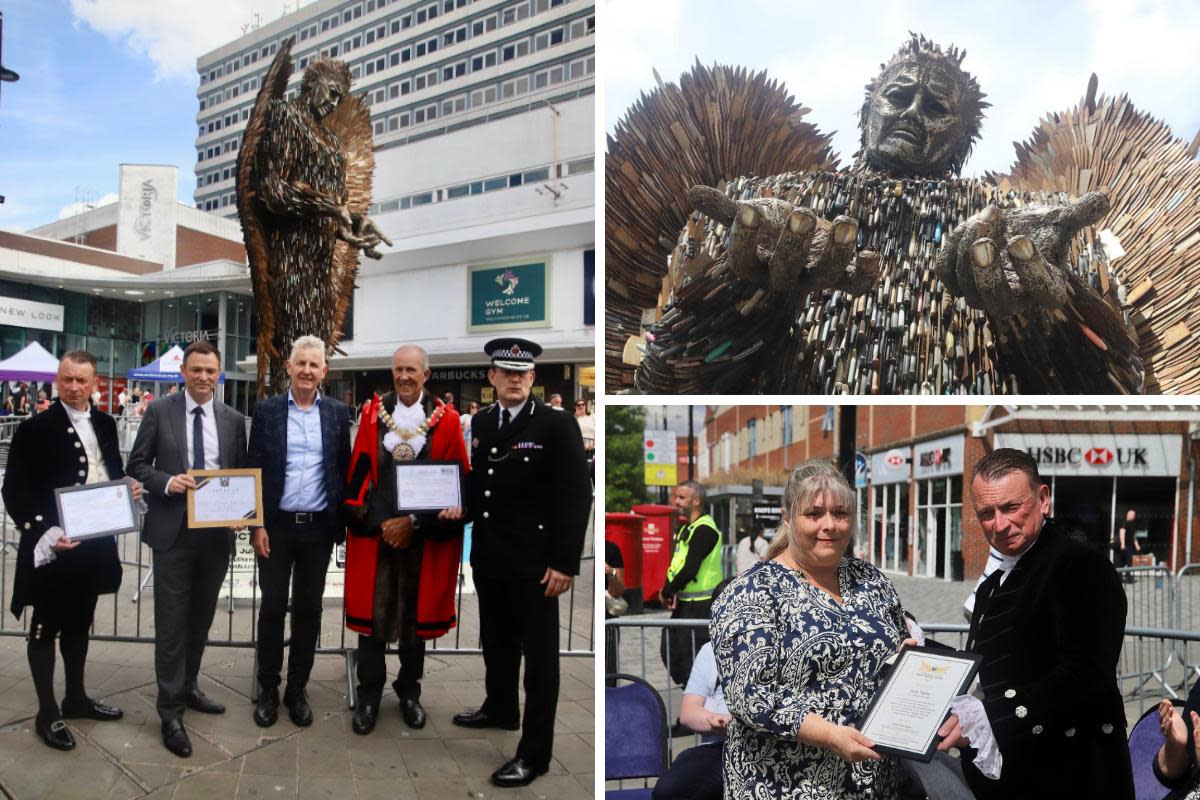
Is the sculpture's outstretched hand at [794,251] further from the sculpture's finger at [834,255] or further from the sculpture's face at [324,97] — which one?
the sculpture's face at [324,97]

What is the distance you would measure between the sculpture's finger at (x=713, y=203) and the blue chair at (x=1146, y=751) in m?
1.52

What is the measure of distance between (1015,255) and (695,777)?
4.69ft

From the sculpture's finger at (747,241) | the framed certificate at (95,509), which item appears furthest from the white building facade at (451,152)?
the sculpture's finger at (747,241)

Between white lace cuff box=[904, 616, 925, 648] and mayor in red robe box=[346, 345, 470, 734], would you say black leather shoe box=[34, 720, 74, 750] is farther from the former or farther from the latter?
white lace cuff box=[904, 616, 925, 648]

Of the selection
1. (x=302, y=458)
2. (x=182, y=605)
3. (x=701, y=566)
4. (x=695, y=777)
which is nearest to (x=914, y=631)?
(x=701, y=566)

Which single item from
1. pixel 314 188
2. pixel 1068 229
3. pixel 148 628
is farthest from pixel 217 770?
pixel 1068 229

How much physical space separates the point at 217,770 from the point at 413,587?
2.73 feet

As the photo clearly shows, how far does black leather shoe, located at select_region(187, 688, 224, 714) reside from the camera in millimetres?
3059

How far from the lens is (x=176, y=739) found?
9.23 ft

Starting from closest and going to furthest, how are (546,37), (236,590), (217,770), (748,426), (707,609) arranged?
(748,426) < (707,609) < (217,770) < (546,37) < (236,590)

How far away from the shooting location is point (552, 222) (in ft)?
9.13

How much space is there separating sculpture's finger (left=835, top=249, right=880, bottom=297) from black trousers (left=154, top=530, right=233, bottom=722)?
89.1 inches

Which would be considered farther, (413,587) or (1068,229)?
(413,587)

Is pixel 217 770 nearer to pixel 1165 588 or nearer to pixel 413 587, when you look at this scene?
pixel 413 587
